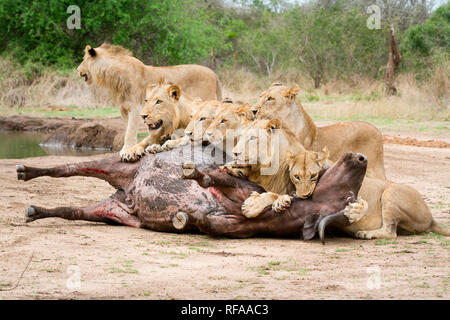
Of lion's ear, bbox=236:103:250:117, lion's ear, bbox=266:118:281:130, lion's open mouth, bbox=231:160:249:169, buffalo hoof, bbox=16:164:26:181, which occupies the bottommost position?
buffalo hoof, bbox=16:164:26:181

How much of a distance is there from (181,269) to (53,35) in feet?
64.2

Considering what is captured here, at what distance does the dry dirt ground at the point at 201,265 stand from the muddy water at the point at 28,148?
245 inches

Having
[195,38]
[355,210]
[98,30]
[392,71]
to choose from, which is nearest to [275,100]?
[355,210]

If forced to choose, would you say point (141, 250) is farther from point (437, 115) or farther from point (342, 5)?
point (342, 5)

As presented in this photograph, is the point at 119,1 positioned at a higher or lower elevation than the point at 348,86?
higher

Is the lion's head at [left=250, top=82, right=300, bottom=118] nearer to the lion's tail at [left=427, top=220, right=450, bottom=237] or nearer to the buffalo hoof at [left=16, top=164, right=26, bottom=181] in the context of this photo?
the lion's tail at [left=427, top=220, right=450, bottom=237]

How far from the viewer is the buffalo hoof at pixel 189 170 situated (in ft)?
15.9

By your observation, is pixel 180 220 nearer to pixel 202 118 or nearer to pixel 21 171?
pixel 202 118

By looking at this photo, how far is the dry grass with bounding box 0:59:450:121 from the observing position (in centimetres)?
1695

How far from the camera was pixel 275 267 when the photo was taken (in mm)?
4430

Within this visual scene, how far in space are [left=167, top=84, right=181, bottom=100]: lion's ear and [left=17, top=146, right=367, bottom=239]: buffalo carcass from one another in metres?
0.88

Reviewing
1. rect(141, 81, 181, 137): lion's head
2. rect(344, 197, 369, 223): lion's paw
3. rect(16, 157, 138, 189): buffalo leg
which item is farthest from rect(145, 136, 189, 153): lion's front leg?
rect(344, 197, 369, 223): lion's paw

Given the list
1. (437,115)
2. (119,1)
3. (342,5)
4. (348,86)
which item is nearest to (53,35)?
(119,1)
